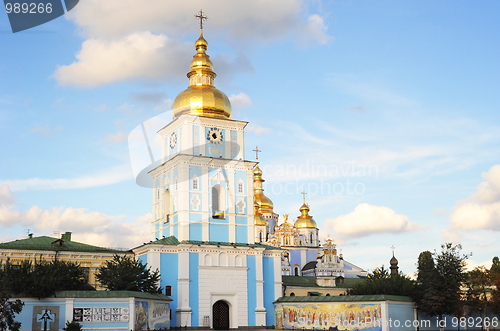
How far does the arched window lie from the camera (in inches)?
1537

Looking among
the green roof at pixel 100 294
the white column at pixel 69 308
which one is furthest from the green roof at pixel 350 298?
the white column at pixel 69 308

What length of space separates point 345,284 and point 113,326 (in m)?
28.7

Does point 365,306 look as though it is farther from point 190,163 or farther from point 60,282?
point 60,282

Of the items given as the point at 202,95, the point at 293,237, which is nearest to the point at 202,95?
the point at 202,95

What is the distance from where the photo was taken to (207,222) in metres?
38.0

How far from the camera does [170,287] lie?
118 feet

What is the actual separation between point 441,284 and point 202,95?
1989 cm

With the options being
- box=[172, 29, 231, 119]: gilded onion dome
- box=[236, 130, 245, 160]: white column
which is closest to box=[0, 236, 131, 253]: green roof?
box=[236, 130, 245, 160]: white column

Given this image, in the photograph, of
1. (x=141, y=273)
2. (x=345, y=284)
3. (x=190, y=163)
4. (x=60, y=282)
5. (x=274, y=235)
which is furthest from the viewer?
(x=274, y=235)

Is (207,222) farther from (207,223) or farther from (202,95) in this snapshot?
(202,95)

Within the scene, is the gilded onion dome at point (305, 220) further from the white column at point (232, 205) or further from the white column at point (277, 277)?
the white column at point (232, 205)

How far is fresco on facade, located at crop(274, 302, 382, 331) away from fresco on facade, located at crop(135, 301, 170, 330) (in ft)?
26.3

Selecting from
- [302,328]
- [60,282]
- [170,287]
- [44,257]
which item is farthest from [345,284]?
[60,282]

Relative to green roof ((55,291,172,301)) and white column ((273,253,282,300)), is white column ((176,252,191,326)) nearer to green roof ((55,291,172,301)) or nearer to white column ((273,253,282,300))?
green roof ((55,291,172,301))
